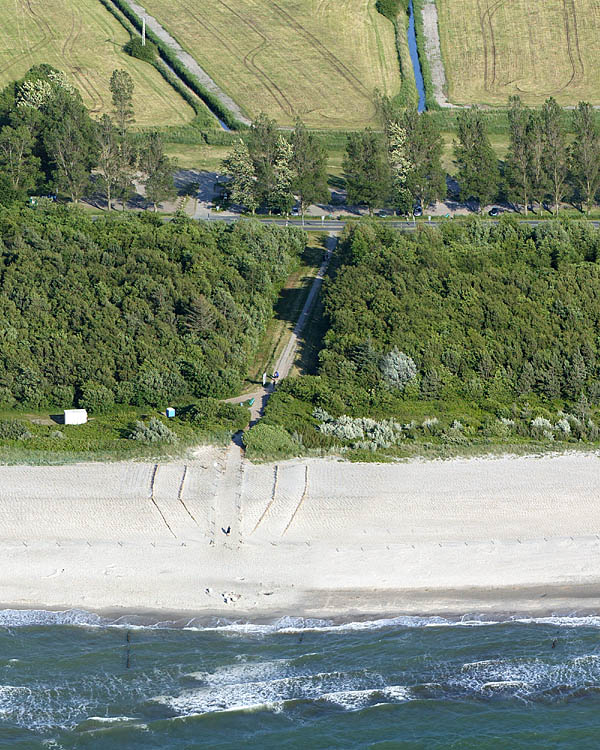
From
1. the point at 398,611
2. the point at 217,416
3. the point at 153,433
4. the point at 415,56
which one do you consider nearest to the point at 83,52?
the point at 415,56

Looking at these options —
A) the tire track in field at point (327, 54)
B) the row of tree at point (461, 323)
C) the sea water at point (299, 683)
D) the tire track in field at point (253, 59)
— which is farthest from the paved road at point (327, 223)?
the sea water at point (299, 683)

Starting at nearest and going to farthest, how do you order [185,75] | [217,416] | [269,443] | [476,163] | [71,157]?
[269,443]
[217,416]
[71,157]
[476,163]
[185,75]

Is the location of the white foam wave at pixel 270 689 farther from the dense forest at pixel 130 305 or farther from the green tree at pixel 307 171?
the green tree at pixel 307 171

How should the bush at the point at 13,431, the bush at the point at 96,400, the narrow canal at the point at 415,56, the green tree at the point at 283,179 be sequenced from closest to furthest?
the bush at the point at 13,431
the bush at the point at 96,400
the green tree at the point at 283,179
the narrow canal at the point at 415,56

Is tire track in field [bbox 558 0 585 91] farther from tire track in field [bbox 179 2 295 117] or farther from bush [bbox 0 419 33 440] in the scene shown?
bush [bbox 0 419 33 440]

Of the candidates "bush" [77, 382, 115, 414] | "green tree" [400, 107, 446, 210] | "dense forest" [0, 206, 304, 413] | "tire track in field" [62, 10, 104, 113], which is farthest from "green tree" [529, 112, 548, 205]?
"tire track in field" [62, 10, 104, 113]

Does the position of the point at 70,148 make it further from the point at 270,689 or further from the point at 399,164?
the point at 270,689

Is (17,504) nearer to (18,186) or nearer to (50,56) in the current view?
(18,186)

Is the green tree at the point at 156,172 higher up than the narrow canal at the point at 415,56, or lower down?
lower down
